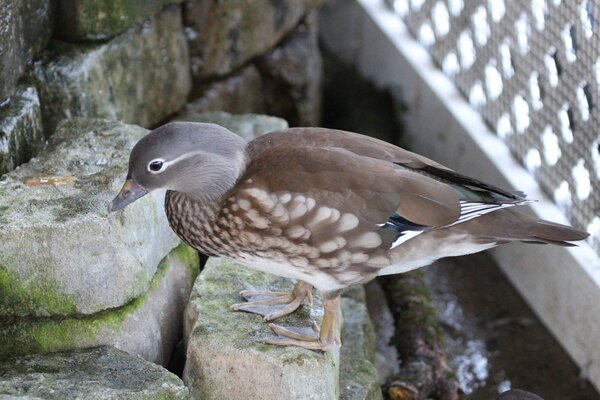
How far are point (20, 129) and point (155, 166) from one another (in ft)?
2.31

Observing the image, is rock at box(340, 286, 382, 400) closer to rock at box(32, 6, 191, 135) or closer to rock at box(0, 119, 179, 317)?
rock at box(0, 119, 179, 317)

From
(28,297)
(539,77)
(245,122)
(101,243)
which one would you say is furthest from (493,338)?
(28,297)

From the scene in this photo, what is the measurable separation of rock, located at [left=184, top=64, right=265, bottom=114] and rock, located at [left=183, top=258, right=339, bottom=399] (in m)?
1.51

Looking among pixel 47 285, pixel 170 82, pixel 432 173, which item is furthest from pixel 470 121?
Answer: pixel 47 285

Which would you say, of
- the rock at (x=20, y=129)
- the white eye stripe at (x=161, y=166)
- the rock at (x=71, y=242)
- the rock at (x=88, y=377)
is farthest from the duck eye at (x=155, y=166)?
the rock at (x=20, y=129)

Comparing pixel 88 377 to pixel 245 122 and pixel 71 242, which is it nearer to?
→ pixel 71 242

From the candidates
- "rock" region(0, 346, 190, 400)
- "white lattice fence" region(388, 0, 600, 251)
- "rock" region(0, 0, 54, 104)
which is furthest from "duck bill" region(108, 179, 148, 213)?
"white lattice fence" region(388, 0, 600, 251)

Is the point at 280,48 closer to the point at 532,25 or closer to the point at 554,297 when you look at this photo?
the point at 532,25

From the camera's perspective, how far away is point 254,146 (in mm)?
2736

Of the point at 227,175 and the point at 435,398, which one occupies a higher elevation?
the point at 227,175

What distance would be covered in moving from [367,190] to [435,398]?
3.94ft

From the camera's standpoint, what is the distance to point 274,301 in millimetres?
2973

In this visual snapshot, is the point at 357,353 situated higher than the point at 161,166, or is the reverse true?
the point at 161,166

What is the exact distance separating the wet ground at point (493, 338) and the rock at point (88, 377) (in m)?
1.39
